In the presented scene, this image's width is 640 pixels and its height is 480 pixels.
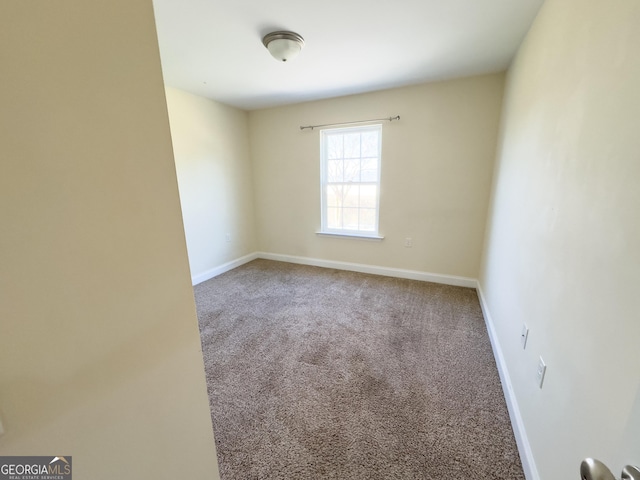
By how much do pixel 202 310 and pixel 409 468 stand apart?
92.1 inches

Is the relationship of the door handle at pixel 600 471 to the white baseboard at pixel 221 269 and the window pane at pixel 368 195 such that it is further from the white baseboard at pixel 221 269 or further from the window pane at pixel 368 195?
the white baseboard at pixel 221 269

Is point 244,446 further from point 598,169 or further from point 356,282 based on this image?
point 356,282

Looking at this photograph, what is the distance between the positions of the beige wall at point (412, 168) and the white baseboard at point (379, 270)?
8 cm

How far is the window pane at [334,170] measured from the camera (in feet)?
12.1

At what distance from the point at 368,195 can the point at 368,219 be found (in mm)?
340

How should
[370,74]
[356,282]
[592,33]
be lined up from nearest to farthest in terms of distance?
[592,33] → [370,74] → [356,282]

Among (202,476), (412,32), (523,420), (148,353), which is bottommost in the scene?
(523,420)

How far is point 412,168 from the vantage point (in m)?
3.19

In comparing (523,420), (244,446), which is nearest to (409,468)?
(523,420)

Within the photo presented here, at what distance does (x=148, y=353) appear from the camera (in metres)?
0.69

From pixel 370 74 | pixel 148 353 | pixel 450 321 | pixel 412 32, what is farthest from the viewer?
pixel 370 74

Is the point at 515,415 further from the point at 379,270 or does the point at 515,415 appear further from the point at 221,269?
the point at 221,269

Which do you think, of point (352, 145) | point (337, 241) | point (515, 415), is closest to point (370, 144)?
point (352, 145)

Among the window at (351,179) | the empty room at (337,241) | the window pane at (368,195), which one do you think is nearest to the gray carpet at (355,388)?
the empty room at (337,241)
